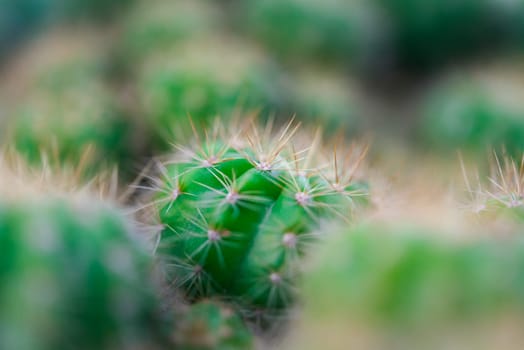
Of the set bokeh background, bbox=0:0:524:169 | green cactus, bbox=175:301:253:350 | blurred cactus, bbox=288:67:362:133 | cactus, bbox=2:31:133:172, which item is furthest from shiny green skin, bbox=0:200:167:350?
blurred cactus, bbox=288:67:362:133

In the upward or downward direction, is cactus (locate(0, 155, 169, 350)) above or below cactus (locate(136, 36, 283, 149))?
above

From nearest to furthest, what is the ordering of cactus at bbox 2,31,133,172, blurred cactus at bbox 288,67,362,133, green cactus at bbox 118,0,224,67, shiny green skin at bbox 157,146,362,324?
shiny green skin at bbox 157,146,362,324
cactus at bbox 2,31,133,172
blurred cactus at bbox 288,67,362,133
green cactus at bbox 118,0,224,67

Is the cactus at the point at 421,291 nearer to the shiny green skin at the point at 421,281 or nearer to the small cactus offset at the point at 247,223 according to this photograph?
the shiny green skin at the point at 421,281

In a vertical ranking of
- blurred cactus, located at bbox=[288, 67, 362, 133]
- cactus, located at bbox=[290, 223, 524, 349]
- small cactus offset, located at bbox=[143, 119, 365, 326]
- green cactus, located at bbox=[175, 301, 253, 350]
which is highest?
cactus, located at bbox=[290, 223, 524, 349]

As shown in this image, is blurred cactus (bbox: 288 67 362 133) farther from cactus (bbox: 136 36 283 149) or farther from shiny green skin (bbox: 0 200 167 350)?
shiny green skin (bbox: 0 200 167 350)

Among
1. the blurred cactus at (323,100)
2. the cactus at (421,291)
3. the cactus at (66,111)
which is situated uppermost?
the cactus at (421,291)

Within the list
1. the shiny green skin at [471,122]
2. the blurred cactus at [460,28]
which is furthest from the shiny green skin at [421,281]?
the blurred cactus at [460,28]
